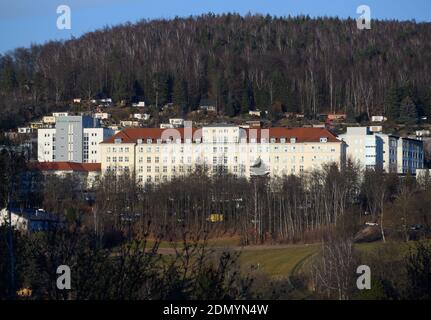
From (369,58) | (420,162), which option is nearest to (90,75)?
(369,58)

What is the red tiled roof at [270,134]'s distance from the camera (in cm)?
5800

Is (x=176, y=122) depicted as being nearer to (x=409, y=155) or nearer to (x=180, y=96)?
(x=180, y=96)

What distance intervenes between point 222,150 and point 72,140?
11876 millimetres

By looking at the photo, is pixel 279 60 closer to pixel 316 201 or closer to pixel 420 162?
pixel 420 162

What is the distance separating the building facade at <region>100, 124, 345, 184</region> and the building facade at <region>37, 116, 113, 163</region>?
5542 mm

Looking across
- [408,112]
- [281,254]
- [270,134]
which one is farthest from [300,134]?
[281,254]

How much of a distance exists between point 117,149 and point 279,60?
34766 millimetres

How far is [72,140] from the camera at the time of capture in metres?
65.9

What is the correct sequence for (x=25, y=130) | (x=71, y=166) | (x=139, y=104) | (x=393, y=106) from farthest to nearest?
(x=139, y=104)
(x=393, y=106)
(x=25, y=130)
(x=71, y=166)

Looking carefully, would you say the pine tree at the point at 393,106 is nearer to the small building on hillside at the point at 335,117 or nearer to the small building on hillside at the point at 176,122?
the small building on hillside at the point at 335,117

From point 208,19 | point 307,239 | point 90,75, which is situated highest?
point 208,19

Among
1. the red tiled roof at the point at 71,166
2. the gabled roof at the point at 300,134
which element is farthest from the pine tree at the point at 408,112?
the red tiled roof at the point at 71,166

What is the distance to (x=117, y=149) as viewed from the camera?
59344 millimetres

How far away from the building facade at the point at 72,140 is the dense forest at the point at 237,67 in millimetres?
2782
